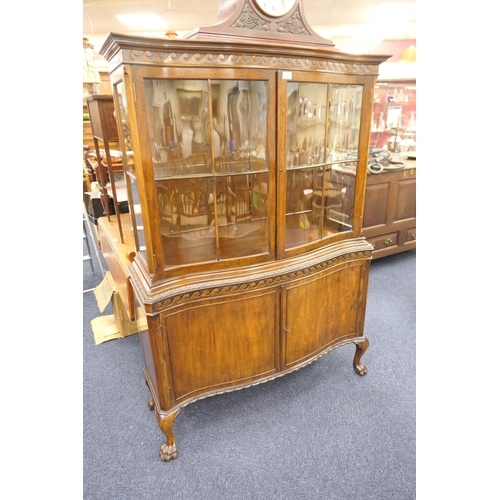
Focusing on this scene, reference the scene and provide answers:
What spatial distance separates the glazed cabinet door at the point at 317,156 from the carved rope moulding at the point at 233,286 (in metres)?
0.10

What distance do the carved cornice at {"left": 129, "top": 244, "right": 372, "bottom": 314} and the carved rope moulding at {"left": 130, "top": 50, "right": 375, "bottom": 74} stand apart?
81 cm

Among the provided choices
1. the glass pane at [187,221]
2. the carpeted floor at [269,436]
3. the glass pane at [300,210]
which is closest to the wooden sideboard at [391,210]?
the carpeted floor at [269,436]

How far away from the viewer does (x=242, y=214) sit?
162 centimetres

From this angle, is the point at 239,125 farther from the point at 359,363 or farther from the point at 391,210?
the point at 391,210

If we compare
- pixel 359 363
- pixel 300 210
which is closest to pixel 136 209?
pixel 300 210

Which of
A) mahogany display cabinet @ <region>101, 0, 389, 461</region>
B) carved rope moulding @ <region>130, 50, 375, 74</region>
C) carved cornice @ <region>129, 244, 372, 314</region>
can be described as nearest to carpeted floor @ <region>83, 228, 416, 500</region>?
mahogany display cabinet @ <region>101, 0, 389, 461</region>

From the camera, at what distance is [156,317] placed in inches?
54.1

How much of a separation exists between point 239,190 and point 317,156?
0.40m

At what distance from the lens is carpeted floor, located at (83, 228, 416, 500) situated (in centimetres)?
149

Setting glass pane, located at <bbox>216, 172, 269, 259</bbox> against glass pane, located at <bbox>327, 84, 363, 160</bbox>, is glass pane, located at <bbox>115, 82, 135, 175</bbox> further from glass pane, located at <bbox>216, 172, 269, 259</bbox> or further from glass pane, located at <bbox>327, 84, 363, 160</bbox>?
glass pane, located at <bbox>327, 84, 363, 160</bbox>

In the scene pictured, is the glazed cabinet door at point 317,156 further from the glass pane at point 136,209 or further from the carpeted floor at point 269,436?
the carpeted floor at point 269,436

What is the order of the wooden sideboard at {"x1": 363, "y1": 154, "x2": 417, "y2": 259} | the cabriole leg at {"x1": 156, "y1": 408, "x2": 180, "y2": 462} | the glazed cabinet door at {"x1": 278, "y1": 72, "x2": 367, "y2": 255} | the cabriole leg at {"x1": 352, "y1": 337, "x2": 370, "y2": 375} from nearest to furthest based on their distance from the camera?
the glazed cabinet door at {"x1": 278, "y1": 72, "x2": 367, "y2": 255} → the cabriole leg at {"x1": 156, "y1": 408, "x2": 180, "y2": 462} → the cabriole leg at {"x1": 352, "y1": 337, "x2": 370, "y2": 375} → the wooden sideboard at {"x1": 363, "y1": 154, "x2": 417, "y2": 259}

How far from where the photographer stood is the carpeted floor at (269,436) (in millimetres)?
1485
